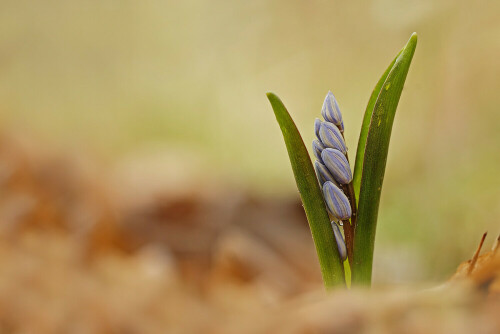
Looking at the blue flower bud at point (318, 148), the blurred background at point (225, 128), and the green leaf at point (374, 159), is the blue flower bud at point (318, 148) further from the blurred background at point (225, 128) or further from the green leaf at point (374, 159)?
the blurred background at point (225, 128)

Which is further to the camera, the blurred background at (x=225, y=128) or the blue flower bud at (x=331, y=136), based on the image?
the blurred background at (x=225, y=128)

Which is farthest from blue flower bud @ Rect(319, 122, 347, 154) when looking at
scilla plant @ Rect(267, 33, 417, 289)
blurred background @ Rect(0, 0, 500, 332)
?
blurred background @ Rect(0, 0, 500, 332)

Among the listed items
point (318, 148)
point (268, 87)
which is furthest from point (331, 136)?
point (268, 87)

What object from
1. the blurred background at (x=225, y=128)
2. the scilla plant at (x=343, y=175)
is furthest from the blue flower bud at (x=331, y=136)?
the blurred background at (x=225, y=128)

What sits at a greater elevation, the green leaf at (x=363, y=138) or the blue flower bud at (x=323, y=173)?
the green leaf at (x=363, y=138)

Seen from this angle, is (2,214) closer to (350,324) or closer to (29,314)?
(29,314)

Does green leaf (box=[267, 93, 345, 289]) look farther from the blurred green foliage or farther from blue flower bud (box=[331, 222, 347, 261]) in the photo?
the blurred green foliage

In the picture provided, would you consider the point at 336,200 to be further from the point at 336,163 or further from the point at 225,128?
the point at 225,128
